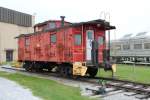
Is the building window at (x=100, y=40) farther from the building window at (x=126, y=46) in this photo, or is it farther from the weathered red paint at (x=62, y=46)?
the building window at (x=126, y=46)

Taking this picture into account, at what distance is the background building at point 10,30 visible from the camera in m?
54.7

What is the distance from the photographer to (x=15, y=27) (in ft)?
188

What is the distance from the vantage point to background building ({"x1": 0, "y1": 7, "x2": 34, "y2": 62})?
54719 mm

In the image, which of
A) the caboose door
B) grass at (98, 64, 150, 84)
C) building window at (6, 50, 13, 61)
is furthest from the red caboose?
building window at (6, 50, 13, 61)

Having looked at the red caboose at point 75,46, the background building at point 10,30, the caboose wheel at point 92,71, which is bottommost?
the caboose wheel at point 92,71

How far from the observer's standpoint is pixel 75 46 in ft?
60.6

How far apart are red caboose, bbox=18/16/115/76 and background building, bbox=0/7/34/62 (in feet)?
109

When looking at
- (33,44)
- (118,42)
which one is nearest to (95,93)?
(33,44)

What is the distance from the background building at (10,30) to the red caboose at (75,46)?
33.2 m

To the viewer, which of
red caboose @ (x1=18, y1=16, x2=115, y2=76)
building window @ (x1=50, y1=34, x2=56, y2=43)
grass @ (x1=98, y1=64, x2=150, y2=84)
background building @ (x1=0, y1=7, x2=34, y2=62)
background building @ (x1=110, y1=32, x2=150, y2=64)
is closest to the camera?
grass @ (x1=98, y1=64, x2=150, y2=84)

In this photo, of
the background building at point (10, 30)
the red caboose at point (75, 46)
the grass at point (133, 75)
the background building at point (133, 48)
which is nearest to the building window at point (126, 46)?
the background building at point (133, 48)

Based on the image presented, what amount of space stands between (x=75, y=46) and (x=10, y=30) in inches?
1552

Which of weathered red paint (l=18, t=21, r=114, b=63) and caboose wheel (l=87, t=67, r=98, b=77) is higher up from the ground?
weathered red paint (l=18, t=21, r=114, b=63)

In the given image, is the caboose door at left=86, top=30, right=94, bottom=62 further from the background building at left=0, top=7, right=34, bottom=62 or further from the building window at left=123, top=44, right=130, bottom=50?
the background building at left=0, top=7, right=34, bottom=62
